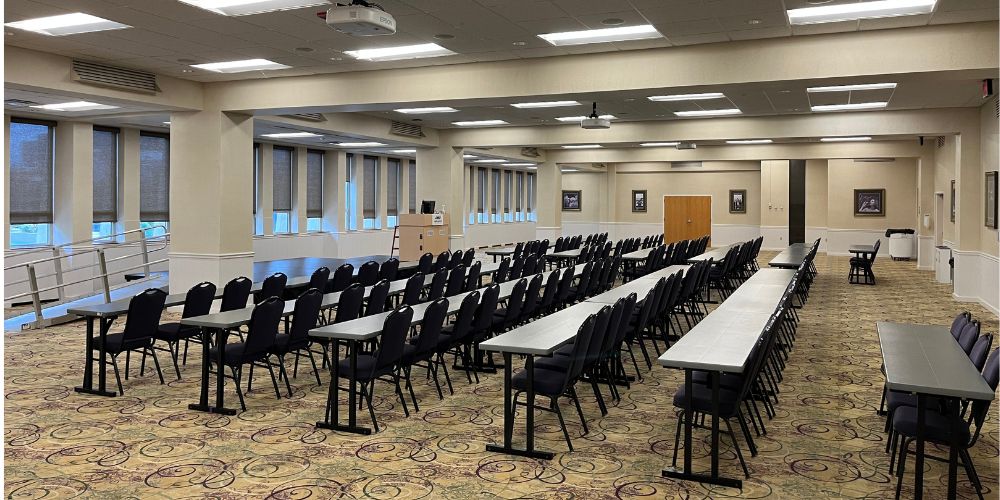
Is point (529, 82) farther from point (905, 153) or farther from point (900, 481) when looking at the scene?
point (905, 153)

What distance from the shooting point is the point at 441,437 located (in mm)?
5125

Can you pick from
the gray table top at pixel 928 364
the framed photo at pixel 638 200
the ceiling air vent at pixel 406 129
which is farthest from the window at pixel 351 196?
the gray table top at pixel 928 364

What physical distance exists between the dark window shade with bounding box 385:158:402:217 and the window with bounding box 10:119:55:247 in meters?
10.8

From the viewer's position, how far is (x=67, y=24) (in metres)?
7.48

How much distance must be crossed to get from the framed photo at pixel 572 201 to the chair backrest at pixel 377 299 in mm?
25606

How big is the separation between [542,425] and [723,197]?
83.2ft

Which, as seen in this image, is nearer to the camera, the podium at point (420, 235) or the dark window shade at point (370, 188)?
the podium at point (420, 235)

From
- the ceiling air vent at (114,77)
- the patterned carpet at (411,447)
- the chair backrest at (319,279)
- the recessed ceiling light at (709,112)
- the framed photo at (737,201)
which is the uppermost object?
the recessed ceiling light at (709,112)

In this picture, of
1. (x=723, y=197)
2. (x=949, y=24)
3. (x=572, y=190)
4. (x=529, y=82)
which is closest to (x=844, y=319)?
(x=949, y=24)

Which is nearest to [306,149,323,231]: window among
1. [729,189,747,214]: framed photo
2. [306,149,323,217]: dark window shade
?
[306,149,323,217]: dark window shade

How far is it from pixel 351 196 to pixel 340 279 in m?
13.0

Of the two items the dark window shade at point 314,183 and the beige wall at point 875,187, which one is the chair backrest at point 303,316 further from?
the beige wall at point 875,187

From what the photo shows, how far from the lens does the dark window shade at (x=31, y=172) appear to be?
13125mm

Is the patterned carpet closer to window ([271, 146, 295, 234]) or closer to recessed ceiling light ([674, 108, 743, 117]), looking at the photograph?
recessed ceiling light ([674, 108, 743, 117])
